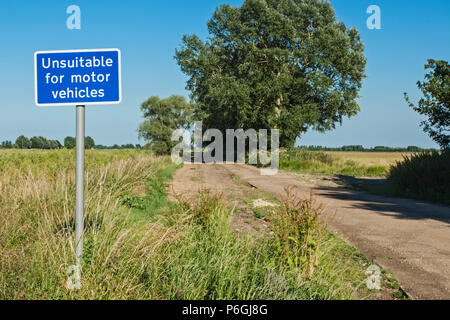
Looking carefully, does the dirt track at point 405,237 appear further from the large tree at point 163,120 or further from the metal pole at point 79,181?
the large tree at point 163,120

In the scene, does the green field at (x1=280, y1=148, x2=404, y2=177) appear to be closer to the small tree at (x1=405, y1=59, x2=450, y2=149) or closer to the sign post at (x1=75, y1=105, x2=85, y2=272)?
the small tree at (x1=405, y1=59, x2=450, y2=149)

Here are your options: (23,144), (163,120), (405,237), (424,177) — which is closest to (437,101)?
(424,177)

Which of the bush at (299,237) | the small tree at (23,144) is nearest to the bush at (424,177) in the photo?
the bush at (299,237)

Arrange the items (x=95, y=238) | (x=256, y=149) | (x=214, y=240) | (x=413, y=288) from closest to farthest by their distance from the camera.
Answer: (x=95, y=238) → (x=413, y=288) → (x=214, y=240) → (x=256, y=149)

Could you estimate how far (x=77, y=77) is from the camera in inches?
152

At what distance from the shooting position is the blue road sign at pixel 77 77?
151 inches

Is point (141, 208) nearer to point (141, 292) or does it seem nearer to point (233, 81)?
point (141, 292)

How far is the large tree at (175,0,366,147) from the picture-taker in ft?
116

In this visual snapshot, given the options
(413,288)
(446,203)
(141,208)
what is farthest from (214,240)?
(446,203)

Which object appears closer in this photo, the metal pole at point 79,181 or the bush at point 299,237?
the metal pole at point 79,181

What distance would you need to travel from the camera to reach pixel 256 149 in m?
38.9

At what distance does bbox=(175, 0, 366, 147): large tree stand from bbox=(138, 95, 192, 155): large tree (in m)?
27.2

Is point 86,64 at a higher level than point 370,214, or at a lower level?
higher

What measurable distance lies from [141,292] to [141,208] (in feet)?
18.8
